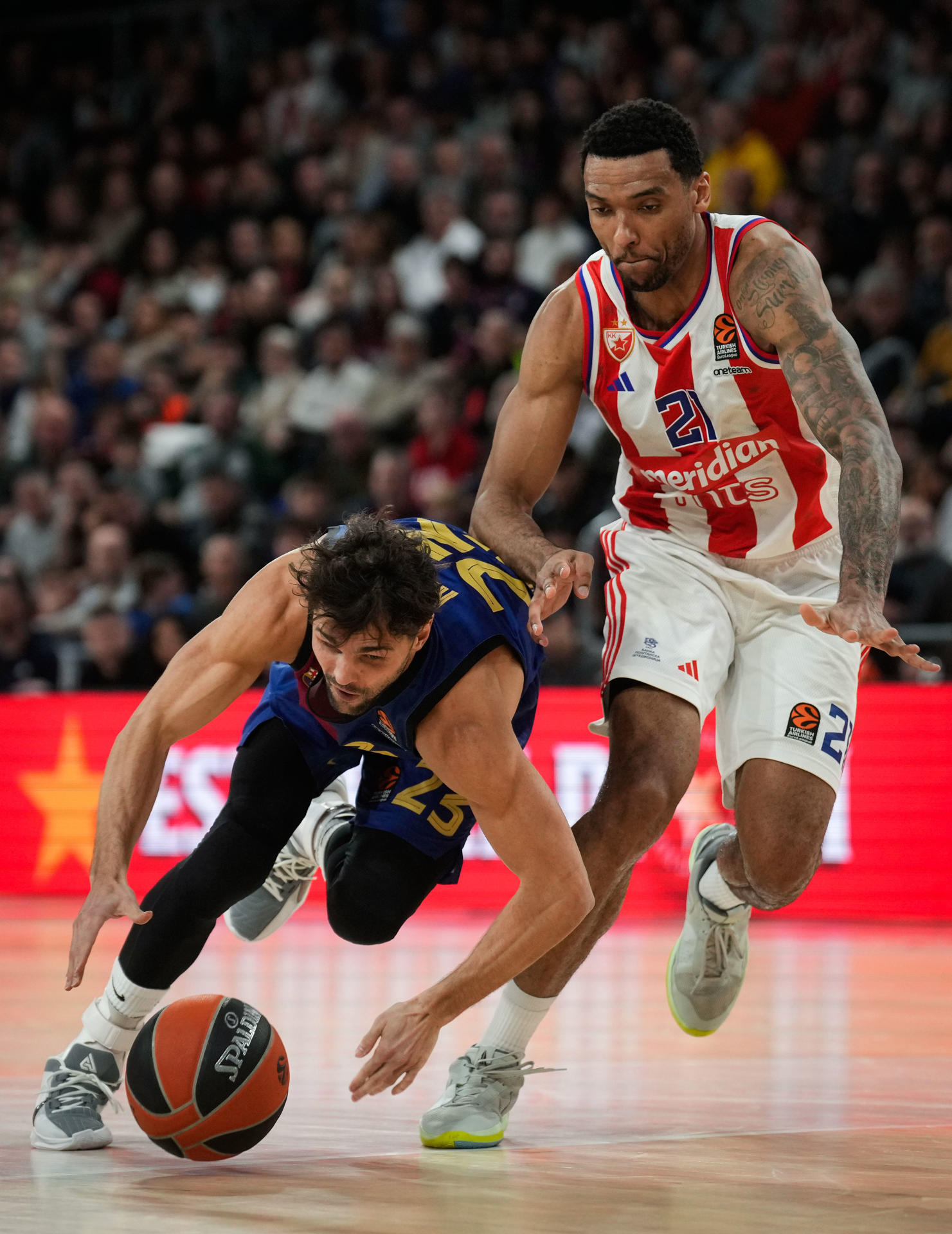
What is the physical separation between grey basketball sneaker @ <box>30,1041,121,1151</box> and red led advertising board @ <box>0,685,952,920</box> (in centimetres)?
523

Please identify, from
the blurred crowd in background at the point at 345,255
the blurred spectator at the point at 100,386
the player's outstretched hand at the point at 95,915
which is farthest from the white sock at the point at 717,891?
the blurred spectator at the point at 100,386

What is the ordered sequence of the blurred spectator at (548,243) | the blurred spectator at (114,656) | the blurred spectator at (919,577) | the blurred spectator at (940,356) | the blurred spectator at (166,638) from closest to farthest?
the blurred spectator at (919,577), the blurred spectator at (940,356), the blurred spectator at (166,638), the blurred spectator at (114,656), the blurred spectator at (548,243)

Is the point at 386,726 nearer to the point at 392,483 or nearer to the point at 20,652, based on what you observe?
the point at 392,483

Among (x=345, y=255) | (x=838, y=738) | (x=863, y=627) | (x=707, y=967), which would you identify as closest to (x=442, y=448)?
(x=345, y=255)

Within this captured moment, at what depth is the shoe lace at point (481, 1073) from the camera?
3.88 metres

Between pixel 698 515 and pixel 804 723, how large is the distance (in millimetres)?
621

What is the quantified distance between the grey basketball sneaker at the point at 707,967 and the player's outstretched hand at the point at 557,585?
137cm

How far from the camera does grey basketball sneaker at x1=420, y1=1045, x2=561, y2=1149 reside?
149 inches

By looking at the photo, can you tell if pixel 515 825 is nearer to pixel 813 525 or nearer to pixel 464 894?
pixel 813 525

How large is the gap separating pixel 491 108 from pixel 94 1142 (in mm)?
10551

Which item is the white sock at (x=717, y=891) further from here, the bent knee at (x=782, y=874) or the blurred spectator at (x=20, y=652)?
the blurred spectator at (x=20, y=652)

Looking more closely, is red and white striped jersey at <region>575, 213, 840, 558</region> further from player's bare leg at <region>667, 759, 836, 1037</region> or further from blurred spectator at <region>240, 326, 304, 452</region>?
blurred spectator at <region>240, 326, 304, 452</region>

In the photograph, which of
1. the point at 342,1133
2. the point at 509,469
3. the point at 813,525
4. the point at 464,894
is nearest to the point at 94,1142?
the point at 342,1133

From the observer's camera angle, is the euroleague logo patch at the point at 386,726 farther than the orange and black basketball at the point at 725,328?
No
